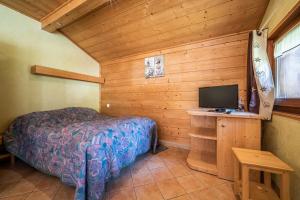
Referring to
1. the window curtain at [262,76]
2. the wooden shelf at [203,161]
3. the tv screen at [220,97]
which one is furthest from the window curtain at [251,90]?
the wooden shelf at [203,161]

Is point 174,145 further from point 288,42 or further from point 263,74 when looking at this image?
point 288,42

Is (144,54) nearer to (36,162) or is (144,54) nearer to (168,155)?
(168,155)

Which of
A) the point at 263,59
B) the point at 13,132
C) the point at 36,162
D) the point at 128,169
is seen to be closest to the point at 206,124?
the point at 263,59

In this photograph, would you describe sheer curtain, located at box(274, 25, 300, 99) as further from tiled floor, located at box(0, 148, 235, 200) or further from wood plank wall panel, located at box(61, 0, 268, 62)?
tiled floor, located at box(0, 148, 235, 200)

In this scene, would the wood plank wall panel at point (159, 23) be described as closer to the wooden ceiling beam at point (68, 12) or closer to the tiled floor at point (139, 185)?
the wooden ceiling beam at point (68, 12)

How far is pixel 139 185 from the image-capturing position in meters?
1.62

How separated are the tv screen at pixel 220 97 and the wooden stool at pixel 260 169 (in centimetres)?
A: 75

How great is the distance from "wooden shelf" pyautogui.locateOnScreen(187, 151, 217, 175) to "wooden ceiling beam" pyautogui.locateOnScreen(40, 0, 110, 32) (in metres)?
2.71

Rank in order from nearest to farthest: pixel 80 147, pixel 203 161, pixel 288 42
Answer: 1. pixel 80 147
2. pixel 288 42
3. pixel 203 161

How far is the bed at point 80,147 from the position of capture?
49.8 inches

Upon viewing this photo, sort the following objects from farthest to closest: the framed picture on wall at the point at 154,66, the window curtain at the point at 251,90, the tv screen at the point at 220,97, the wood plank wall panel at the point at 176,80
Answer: the framed picture on wall at the point at 154,66, the wood plank wall panel at the point at 176,80, the tv screen at the point at 220,97, the window curtain at the point at 251,90

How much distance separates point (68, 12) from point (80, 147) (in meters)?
2.15

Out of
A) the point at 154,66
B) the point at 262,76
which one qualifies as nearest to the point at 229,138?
the point at 262,76

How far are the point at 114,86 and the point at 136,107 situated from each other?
91 cm
